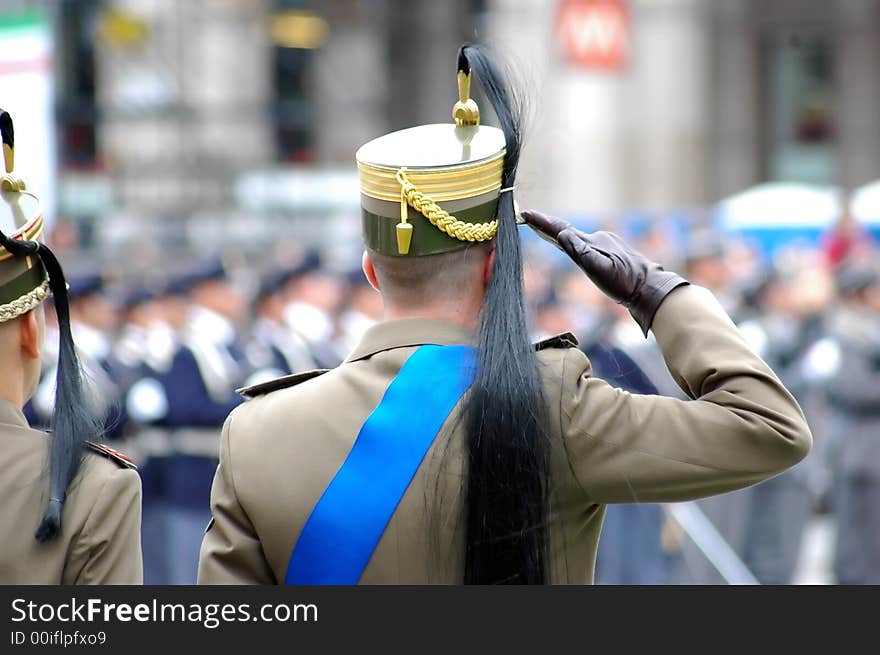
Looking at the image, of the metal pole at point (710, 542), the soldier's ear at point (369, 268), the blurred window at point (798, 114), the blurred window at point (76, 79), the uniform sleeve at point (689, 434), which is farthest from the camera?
the blurred window at point (798, 114)

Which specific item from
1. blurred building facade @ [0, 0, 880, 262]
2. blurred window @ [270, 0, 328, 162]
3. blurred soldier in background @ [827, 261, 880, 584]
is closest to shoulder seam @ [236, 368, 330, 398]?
blurred soldier in background @ [827, 261, 880, 584]

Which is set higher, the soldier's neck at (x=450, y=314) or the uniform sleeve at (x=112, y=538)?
the soldier's neck at (x=450, y=314)

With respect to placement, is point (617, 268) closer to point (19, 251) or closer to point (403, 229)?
point (403, 229)

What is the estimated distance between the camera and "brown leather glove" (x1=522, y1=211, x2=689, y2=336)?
2.47 meters

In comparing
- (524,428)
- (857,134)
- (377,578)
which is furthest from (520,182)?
(857,134)

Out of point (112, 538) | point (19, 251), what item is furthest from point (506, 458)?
point (19, 251)

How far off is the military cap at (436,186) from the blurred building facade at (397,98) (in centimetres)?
1286

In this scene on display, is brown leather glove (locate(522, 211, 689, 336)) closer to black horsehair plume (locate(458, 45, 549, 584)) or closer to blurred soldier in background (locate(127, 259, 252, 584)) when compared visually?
black horsehair plume (locate(458, 45, 549, 584))

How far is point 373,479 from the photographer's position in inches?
93.4

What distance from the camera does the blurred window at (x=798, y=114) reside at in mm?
25938

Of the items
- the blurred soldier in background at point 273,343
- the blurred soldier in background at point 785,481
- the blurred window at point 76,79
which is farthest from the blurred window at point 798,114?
the blurred soldier in background at point 273,343

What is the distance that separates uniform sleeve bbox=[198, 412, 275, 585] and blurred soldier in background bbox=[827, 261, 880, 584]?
20.3ft

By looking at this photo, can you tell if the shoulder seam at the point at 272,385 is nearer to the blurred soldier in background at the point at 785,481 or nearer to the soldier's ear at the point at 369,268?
the soldier's ear at the point at 369,268

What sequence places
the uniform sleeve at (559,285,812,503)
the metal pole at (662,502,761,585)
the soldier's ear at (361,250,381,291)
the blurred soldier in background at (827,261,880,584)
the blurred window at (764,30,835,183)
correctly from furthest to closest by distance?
1. the blurred window at (764,30,835,183)
2. the metal pole at (662,502,761,585)
3. the blurred soldier in background at (827,261,880,584)
4. the soldier's ear at (361,250,381,291)
5. the uniform sleeve at (559,285,812,503)
